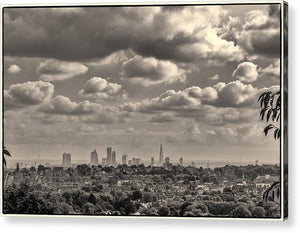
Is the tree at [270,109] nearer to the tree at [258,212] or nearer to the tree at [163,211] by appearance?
the tree at [258,212]

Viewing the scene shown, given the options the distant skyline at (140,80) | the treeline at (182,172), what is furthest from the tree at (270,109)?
the treeline at (182,172)

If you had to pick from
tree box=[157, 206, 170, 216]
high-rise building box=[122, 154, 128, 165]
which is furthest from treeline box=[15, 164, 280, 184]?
tree box=[157, 206, 170, 216]

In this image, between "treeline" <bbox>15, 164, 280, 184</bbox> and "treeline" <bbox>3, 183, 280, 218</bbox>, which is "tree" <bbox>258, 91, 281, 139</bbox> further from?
"treeline" <bbox>3, 183, 280, 218</bbox>

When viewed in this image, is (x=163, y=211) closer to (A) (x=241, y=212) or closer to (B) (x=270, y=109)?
(A) (x=241, y=212)

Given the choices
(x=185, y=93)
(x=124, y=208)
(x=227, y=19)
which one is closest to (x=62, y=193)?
(x=124, y=208)

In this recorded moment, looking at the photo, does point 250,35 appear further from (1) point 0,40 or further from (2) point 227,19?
(1) point 0,40

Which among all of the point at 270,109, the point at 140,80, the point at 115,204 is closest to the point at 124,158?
the point at 115,204
